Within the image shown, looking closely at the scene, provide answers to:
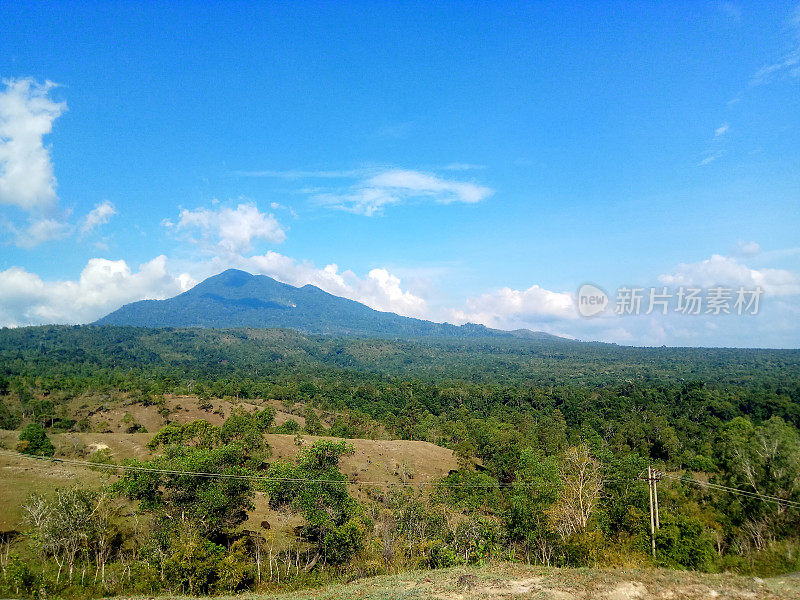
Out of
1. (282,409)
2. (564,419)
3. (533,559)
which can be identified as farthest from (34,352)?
(533,559)

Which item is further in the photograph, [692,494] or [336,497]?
[692,494]

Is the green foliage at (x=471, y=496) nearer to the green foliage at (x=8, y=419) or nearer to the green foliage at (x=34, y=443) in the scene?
the green foliage at (x=34, y=443)

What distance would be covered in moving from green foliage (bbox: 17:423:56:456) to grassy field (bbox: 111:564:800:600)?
139ft

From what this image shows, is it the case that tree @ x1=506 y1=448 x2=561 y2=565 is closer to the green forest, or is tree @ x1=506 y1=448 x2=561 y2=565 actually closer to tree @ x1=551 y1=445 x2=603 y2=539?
the green forest

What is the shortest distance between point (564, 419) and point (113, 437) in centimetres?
6879

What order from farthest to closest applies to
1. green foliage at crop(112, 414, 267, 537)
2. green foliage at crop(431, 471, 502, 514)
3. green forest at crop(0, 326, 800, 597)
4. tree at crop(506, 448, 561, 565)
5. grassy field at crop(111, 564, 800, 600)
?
1. green foliage at crop(431, 471, 502, 514)
2. tree at crop(506, 448, 561, 565)
3. green foliage at crop(112, 414, 267, 537)
4. green forest at crop(0, 326, 800, 597)
5. grassy field at crop(111, 564, 800, 600)

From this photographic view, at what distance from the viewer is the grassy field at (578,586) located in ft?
35.8

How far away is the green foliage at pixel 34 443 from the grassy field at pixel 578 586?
42219mm

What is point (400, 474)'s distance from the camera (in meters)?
48.9

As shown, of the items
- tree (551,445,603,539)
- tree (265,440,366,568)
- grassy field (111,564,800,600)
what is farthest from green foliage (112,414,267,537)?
tree (551,445,603,539)

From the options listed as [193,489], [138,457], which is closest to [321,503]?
[193,489]

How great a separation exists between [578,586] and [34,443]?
52250 mm

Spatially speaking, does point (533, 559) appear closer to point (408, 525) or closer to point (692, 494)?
→ point (408, 525)

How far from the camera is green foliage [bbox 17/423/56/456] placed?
137 ft
